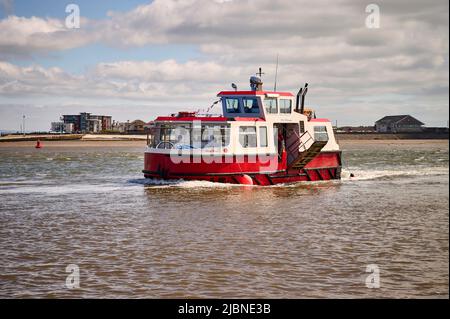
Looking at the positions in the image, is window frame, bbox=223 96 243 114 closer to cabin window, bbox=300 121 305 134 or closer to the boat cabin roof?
the boat cabin roof

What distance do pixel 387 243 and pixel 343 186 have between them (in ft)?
57.1

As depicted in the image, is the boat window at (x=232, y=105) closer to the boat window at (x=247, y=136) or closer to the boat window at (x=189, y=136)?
the boat window at (x=247, y=136)

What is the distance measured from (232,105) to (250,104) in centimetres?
→ 116

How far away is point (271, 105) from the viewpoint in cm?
3328

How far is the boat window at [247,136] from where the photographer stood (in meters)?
30.5

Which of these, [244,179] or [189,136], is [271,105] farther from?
[189,136]

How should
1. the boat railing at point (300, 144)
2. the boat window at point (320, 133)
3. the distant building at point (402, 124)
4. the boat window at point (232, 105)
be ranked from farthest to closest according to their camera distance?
the distant building at point (402, 124) < the boat window at point (320, 133) < the boat railing at point (300, 144) < the boat window at point (232, 105)

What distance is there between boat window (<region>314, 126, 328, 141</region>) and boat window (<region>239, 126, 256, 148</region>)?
6.24 meters

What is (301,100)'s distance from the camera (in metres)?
35.9

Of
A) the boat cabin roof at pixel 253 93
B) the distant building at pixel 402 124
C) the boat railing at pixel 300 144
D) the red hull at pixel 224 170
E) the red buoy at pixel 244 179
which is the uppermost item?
the distant building at pixel 402 124

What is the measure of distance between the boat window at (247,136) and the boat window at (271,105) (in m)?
2.34

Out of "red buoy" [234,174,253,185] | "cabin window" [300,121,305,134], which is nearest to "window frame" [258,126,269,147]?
"red buoy" [234,174,253,185]

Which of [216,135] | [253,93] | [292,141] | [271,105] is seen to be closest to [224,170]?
[216,135]

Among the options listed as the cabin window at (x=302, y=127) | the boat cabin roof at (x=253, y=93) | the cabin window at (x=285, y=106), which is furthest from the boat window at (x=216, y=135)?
the cabin window at (x=302, y=127)
